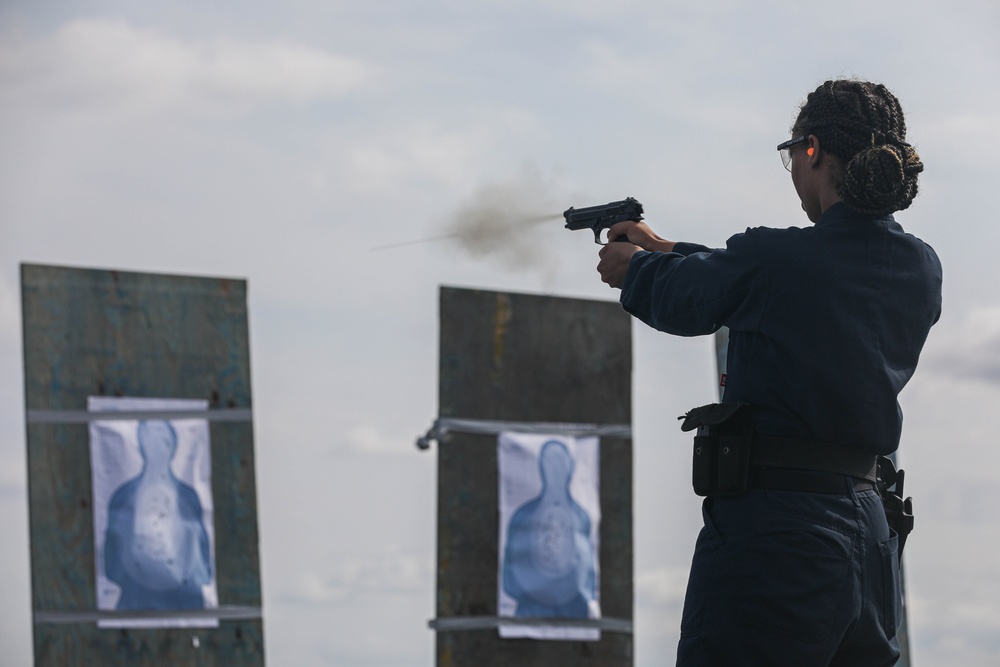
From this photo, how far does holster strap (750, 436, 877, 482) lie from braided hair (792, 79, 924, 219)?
0.61m

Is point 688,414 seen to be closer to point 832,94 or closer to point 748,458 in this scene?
point 748,458

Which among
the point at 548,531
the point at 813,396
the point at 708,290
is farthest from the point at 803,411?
the point at 548,531

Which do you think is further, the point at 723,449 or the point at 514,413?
the point at 514,413

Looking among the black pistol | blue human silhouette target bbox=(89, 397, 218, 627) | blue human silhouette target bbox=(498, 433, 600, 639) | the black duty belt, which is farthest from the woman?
blue human silhouette target bbox=(498, 433, 600, 639)

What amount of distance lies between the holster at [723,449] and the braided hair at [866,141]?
627 mm

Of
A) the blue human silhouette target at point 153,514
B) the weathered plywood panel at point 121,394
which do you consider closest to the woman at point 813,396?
the weathered plywood panel at point 121,394

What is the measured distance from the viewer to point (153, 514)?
23.2 ft

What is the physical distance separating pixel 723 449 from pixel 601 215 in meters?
1.14

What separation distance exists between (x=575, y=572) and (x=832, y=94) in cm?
504

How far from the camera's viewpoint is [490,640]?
7.61 meters

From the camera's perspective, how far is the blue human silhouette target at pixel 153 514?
693cm

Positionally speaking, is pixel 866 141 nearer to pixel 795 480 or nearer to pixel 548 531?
pixel 795 480

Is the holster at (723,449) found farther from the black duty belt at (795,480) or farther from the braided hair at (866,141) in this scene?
the braided hair at (866,141)

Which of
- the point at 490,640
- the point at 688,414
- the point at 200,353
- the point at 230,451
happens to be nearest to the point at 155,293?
the point at 200,353
